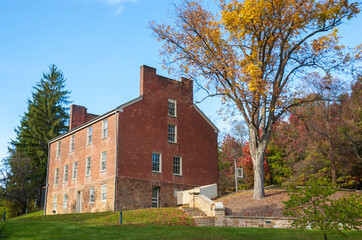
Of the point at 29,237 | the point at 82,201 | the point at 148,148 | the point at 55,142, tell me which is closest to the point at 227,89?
the point at 148,148

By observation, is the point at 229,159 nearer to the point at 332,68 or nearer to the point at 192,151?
the point at 192,151

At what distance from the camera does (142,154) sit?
2881cm

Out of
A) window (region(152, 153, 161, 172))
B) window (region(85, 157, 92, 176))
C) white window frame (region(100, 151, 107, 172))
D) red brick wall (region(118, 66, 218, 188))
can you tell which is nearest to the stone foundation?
red brick wall (region(118, 66, 218, 188))

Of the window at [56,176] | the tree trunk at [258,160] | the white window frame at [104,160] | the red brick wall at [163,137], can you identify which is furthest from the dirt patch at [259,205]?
the window at [56,176]

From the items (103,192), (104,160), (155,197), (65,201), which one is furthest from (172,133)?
(65,201)

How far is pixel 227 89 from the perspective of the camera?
2248 centimetres

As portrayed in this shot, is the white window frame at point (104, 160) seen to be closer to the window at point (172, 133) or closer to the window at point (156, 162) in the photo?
the window at point (156, 162)

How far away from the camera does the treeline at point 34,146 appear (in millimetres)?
47844

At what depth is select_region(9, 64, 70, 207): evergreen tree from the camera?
5228 cm

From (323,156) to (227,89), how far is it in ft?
39.2

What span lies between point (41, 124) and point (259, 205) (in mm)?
42159

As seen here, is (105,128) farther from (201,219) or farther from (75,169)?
(201,219)

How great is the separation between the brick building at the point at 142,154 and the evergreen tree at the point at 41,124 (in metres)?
18.6

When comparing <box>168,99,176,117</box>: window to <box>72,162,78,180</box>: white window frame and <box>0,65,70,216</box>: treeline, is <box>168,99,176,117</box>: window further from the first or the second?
<box>0,65,70,216</box>: treeline
